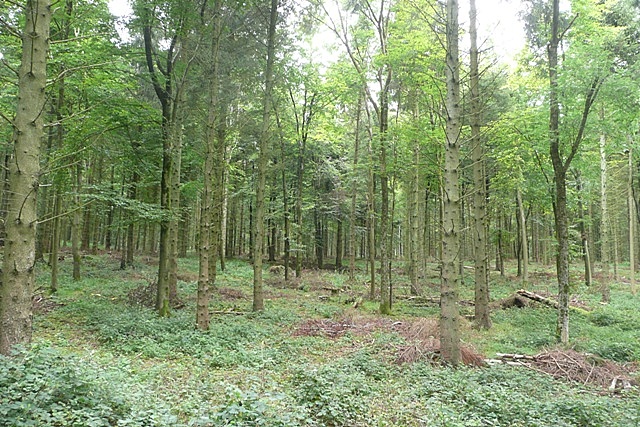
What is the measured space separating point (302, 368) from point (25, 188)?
14.4ft

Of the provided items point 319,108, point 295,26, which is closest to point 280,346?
point 295,26

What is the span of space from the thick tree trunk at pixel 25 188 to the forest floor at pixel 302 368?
1.38 ft

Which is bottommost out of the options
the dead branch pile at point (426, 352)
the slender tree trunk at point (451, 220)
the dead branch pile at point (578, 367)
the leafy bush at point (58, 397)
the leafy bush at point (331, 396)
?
the dead branch pile at point (578, 367)

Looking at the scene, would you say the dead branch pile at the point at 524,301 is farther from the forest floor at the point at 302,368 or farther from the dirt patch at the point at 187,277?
the dirt patch at the point at 187,277

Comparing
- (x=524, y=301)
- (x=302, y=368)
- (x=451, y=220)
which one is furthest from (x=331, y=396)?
(x=524, y=301)

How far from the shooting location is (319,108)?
68.6 feet

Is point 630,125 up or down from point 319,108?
down

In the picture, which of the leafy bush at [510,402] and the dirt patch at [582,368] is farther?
the dirt patch at [582,368]

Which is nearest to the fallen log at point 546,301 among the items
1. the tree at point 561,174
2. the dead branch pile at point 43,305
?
the tree at point 561,174

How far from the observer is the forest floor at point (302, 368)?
12.5ft

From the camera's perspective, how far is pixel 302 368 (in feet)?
19.1

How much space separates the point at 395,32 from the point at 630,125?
7645mm

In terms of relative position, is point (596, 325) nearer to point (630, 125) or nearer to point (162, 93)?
point (630, 125)

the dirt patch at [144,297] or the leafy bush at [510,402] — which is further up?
the dirt patch at [144,297]
